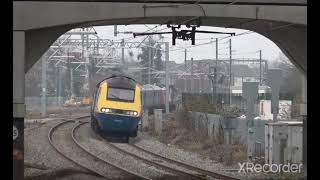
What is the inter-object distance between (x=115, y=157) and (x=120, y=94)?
101 inches

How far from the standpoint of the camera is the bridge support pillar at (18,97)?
9961mm

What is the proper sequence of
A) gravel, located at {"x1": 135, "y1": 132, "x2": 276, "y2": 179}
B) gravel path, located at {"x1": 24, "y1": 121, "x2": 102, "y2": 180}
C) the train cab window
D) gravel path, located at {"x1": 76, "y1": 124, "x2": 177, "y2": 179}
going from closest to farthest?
gravel path, located at {"x1": 24, "y1": 121, "x2": 102, "y2": 180} < gravel path, located at {"x1": 76, "y1": 124, "x2": 177, "y2": 179} < gravel, located at {"x1": 135, "y1": 132, "x2": 276, "y2": 179} < the train cab window

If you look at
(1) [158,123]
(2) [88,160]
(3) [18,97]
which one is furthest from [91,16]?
Result: (1) [158,123]

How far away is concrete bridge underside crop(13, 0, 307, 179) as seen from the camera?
33.0ft

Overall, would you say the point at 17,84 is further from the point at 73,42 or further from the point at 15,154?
the point at 73,42

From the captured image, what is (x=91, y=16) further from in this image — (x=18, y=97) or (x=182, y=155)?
(x=182, y=155)

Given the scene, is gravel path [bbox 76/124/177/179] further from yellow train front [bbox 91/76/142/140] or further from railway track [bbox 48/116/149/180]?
yellow train front [bbox 91/76/142/140]

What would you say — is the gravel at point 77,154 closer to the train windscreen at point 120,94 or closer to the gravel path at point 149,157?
the gravel path at point 149,157

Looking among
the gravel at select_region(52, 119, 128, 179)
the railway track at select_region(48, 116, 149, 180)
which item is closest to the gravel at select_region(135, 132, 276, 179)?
the railway track at select_region(48, 116, 149, 180)

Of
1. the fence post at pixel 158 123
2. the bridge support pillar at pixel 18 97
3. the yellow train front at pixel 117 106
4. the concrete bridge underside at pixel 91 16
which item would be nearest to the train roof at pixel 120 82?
the yellow train front at pixel 117 106

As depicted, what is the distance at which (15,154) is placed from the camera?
10.1 meters

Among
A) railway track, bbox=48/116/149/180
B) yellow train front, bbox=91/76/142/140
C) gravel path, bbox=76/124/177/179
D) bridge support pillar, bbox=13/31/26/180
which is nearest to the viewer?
bridge support pillar, bbox=13/31/26/180

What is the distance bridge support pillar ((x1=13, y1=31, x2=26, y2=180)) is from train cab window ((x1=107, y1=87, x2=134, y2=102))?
9.30 meters
